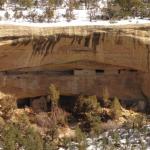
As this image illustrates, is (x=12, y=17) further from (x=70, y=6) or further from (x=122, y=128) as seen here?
(x=122, y=128)

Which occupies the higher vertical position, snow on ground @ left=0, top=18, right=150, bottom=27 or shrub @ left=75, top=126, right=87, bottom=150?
snow on ground @ left=0, top=18, right=150, bottom=27

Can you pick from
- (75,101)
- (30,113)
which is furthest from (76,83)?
(30,113)

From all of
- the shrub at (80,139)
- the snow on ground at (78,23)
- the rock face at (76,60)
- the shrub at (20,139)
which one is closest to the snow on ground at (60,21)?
the snow on ground at (78,23)

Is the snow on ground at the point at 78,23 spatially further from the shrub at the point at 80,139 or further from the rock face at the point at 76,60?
the shrub at the point at 80,139

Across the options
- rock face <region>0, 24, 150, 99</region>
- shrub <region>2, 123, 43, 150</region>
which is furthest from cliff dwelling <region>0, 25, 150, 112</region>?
shrub <region>2, 123, 43, 150</region>

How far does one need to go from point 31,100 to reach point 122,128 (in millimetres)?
2799

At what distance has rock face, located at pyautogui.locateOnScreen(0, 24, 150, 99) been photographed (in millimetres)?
14445

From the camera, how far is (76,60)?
15.1 meters

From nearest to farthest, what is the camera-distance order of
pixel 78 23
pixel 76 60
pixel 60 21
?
pixel 78 23 < pixel 60 21 < pixel 76 60

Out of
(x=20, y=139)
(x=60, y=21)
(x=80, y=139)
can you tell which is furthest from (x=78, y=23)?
(x=20, y=139)

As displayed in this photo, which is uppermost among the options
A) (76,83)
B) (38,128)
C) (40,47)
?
(40,47)

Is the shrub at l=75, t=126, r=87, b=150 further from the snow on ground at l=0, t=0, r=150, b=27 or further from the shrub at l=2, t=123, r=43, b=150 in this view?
the snow on ground at l=0, t=0, r=150, b=27

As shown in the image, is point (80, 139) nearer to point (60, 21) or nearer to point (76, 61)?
point (76, 61)

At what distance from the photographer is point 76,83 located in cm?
1561
